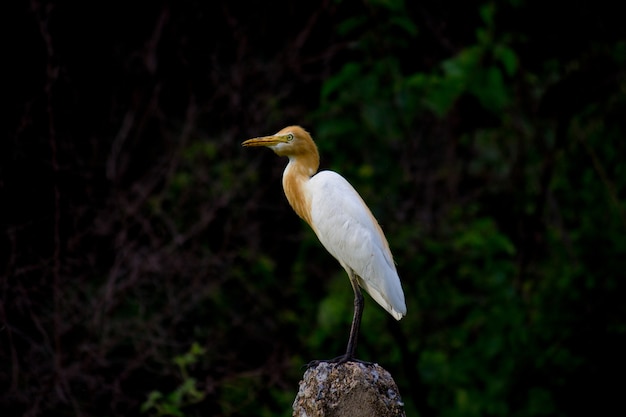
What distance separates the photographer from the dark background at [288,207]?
4582 mm

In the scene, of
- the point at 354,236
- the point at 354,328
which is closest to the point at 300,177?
the point at 354,236

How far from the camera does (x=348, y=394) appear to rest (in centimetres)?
272

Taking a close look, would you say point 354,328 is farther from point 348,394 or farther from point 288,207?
point 288,207

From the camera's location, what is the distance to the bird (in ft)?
10.3

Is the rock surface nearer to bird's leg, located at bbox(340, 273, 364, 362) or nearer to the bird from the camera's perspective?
bird's leg, located at bbox(340, 273, 364, 362)

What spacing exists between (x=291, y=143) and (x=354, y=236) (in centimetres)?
36

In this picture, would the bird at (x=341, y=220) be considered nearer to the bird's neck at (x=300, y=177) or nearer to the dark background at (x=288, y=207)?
the bird's neck at (x=300, y=177)

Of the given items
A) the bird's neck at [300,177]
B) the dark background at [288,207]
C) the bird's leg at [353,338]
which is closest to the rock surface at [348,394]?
the bird's leg at [353,338]

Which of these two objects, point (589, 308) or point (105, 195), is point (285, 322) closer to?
point (105, 195)

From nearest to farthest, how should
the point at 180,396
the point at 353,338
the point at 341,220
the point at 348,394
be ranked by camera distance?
the point at 348,394 → the point at 353,338 → the point at 341,220 → the point at 180,396

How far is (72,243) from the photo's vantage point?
14.6ft

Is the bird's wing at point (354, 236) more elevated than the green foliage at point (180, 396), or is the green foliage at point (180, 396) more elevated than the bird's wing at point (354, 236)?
the bird's wing at point (354, 236)

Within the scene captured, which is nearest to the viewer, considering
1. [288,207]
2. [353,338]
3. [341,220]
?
[353,338]

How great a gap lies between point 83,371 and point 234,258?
1.15 metres
